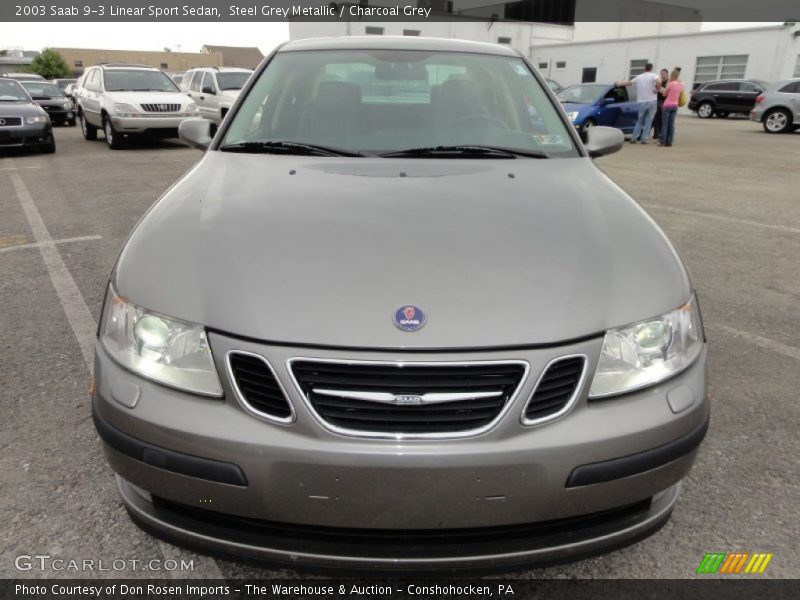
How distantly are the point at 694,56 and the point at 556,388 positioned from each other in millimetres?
34210

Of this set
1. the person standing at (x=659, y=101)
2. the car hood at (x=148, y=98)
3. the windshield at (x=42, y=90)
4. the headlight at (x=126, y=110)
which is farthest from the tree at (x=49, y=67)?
the person standing at (x=659, y=101)

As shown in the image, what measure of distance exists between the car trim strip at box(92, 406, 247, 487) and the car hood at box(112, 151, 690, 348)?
30 cm

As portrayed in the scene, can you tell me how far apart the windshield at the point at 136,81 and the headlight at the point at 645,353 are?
12.8 meters

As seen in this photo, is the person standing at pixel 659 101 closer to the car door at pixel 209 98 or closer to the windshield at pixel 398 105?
the car door at pixel 209 98

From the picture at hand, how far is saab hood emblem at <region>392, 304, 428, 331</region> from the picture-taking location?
4.54ft

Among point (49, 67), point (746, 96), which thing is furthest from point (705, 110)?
point (49, 67)

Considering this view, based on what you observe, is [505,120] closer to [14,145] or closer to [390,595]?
[390,595]

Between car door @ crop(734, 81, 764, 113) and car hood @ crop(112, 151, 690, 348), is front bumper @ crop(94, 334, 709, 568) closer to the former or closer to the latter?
car hood @ crop(112, 151, 690, 348)

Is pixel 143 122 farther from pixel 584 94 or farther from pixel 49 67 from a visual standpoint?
pixel 49 67

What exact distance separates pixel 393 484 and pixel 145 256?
967mm

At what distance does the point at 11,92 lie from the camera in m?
11.5

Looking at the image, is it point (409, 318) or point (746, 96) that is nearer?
point (409, 318)

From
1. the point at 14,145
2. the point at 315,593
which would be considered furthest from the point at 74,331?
the point at 14,145

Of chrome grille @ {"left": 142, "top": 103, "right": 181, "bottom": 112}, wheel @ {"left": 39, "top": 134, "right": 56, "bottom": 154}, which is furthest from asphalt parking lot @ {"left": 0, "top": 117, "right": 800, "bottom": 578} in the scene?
chrome grille @ {"left": 142, "top": 103, "right": 181, "bottom": 112}
